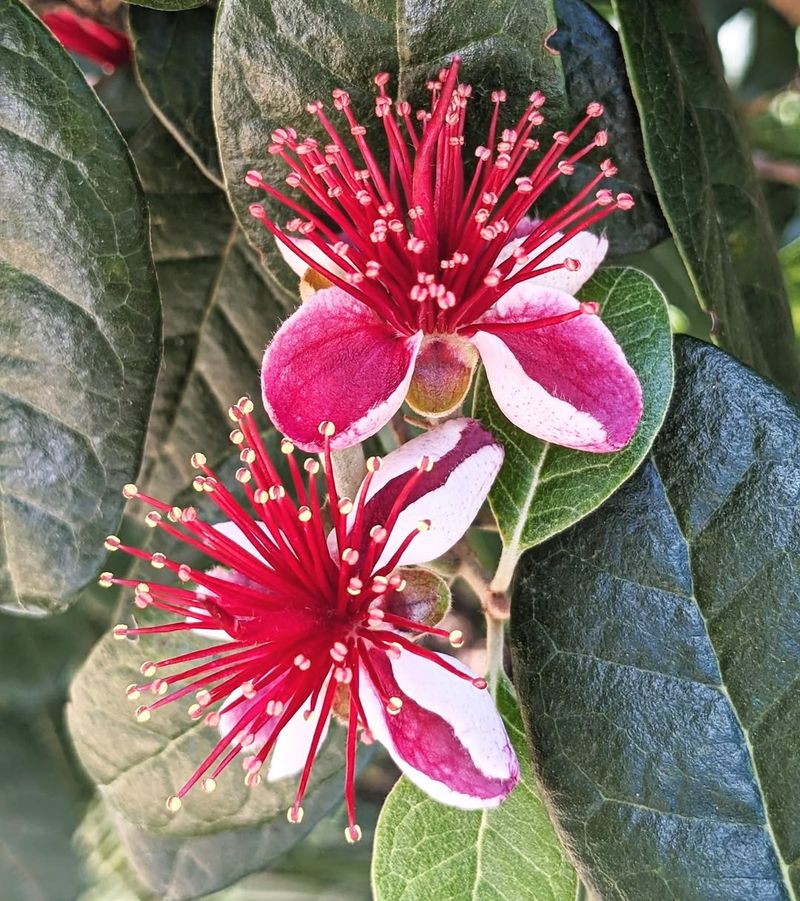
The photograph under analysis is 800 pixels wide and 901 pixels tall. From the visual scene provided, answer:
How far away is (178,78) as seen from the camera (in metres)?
0.89

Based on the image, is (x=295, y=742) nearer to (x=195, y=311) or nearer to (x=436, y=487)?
(x=436, y=487)

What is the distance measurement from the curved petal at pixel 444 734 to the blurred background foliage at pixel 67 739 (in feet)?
2.05

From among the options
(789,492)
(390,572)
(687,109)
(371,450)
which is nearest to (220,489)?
(390,572)

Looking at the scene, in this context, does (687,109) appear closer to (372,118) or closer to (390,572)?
(372,118)

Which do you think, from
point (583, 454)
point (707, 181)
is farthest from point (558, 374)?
point (707, 181)

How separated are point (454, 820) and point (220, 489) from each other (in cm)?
33

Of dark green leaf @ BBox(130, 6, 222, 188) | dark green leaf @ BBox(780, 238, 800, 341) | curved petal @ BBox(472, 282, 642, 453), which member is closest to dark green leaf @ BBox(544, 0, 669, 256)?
curved petal @ BBox(472, 282, 642, 453)

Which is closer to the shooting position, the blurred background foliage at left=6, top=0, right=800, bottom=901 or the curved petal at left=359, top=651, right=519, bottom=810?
the curved petal at left=359, top=651, right=519, bottom=810

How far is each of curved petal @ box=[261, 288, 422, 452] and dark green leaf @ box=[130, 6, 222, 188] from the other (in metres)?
0.26

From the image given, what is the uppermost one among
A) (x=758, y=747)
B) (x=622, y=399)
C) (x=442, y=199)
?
(x=442, y=199)

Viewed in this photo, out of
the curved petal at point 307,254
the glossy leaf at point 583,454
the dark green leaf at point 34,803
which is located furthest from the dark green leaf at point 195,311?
the dark green leaf at point 34,803

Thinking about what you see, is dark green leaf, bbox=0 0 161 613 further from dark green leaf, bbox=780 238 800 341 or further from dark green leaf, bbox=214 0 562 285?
dark green leaf, bbox=780 238 800 341

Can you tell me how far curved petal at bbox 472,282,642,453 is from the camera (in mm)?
683

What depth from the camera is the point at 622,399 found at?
0.68 m
